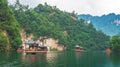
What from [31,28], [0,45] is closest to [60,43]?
[31,28]

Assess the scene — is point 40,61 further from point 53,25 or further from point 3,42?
point 53,25

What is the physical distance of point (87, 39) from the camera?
194 meters

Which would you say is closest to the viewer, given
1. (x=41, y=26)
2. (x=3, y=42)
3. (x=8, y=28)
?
(x=3, y=42)

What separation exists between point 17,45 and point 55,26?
69834 millimetres

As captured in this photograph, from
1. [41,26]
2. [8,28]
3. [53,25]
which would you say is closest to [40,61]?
[8,28]

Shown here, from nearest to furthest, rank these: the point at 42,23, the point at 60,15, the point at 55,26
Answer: the point at 42,23
the point at 55,26
the point at 60,15

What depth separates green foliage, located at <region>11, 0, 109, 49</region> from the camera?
15550cm

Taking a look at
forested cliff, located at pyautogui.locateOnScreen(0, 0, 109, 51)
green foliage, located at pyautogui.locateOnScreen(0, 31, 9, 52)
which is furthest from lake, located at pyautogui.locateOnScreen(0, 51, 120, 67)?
forested cliff, located at pyautogui.locateOnScreen(0, 0, 109, 51)

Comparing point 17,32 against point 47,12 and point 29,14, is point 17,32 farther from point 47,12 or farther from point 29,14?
point 47,12

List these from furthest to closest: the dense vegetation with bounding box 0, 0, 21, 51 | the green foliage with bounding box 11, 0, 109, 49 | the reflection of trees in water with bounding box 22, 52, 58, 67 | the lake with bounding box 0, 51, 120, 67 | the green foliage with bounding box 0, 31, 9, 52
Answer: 1. the green foliage with bounding box 11, 0, 109, 49
2. the dense vegetation with bounding box 0, 0, 21, 51
3. the green foliage with bounding box 0, 31, 9, 52
4. the lake with bounding box 0, 51, 120, 67
5. the reflection of trees in water with bounding box 22, 52, 58, 67

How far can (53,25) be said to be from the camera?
174125 millimetres

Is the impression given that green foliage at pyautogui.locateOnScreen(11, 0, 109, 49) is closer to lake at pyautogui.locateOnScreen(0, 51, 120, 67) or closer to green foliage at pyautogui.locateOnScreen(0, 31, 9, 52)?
green foliage at pyautogui.locateOnScreen(0, 31, 9, 52)

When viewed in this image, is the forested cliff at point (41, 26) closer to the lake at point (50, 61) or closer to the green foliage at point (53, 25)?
the green foliage at point (53, 25)

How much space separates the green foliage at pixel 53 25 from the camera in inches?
6122
